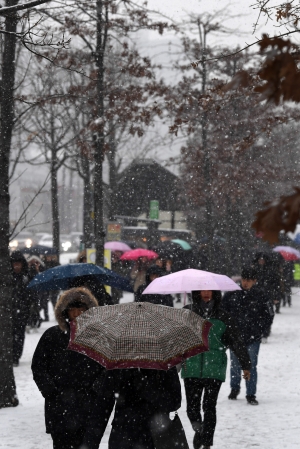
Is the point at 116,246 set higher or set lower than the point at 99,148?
lower

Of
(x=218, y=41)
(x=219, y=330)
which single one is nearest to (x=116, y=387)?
(x=219, y=330)

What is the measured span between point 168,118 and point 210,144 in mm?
8852

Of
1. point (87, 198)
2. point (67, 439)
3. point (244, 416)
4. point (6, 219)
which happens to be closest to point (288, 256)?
point (87, 198)

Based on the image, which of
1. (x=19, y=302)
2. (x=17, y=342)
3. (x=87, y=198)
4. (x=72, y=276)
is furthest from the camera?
(x=87, y=198)

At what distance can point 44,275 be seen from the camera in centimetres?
1047

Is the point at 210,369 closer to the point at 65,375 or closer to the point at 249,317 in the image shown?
the point at 65,375

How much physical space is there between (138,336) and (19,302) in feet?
34.1

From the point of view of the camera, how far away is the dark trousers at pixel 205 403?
26.7ft

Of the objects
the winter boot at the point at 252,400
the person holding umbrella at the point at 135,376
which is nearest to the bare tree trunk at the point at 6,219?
the winter boot at the point at 252,400

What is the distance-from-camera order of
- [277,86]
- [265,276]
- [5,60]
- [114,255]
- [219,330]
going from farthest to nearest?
[114,255] < [265,276] < [5,60] < [219,330] < [277,86]

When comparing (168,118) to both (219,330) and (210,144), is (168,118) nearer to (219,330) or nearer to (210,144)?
(210,144)

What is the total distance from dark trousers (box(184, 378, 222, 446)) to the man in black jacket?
297 centimetres


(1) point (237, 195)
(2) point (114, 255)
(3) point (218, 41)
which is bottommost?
(2) point (114, 255)

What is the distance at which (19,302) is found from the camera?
15.2 metres
